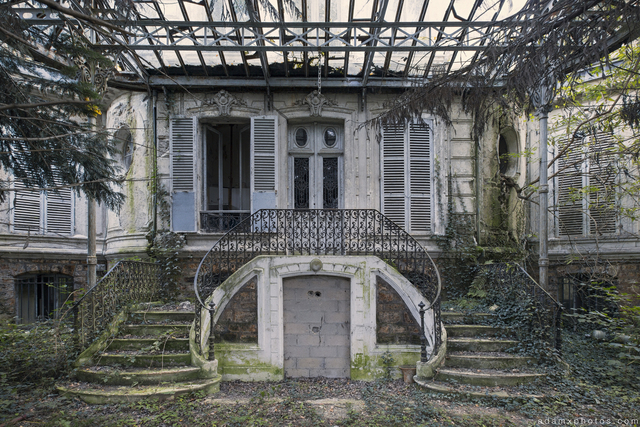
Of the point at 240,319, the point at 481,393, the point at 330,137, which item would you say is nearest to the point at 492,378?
the point at 481,393

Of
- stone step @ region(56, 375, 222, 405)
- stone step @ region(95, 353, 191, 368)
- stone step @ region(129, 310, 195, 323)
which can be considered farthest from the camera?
stone step @ region(129, 310, 195, 323)

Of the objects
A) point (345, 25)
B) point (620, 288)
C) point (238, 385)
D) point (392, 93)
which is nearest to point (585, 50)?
point (345, 25)

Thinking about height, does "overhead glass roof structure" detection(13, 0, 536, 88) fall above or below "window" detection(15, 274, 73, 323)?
above

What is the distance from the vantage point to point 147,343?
679 cm

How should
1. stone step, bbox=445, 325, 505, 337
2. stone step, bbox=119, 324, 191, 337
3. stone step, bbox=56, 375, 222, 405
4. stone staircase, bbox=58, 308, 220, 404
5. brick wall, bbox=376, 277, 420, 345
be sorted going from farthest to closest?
brick wall, bbox=376, 277, 420, 345
stone step, bbox=445, 325, 505, 337
stone step, bbox=119, 324, 191, 337
stone staircase, bbox=58, 308, 220, 404
stone step, bbox=56, 375, 222, 405

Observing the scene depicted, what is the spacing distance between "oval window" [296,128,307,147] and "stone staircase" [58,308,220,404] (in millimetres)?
4492

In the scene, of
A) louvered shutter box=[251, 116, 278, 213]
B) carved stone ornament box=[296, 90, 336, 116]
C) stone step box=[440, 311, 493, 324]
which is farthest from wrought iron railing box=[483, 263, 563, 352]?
carved stone ornament box=[296, 90, 336, 116]

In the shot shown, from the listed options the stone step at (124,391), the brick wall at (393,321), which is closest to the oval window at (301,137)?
the brick wall at (393,321)

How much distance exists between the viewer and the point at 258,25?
6703 mm

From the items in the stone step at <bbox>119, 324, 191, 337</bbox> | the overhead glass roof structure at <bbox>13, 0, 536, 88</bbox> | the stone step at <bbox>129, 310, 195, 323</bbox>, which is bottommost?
the stone step at <bbox>119, 324, 191, 337</bbox>

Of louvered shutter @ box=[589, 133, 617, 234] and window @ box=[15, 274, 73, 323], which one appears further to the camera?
window @ box=[15, 274, 73, 323]

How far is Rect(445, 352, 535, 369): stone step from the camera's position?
21.2ft

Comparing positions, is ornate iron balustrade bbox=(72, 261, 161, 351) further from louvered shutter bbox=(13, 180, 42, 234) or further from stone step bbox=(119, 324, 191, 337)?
louvered shutter bbox=(13, 180, 42, 234)

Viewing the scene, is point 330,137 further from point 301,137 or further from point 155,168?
point 155,168
